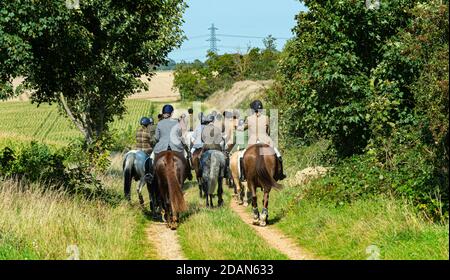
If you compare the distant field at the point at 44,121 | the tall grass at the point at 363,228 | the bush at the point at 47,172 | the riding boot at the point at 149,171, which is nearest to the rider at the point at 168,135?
the riding boot at the point at 149,171

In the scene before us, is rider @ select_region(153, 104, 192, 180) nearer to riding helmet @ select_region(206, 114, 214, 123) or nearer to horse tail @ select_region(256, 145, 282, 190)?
horse tail @ select_region(256, 145, 282, 190)

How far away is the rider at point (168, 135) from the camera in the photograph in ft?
49.5

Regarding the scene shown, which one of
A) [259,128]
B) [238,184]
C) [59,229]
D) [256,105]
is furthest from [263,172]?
[59,229]

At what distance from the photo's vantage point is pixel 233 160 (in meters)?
19.4

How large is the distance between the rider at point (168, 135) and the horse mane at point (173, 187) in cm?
41

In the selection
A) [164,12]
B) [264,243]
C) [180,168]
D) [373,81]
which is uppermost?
[164,12]

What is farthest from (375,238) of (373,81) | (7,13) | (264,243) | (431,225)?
(7,13)

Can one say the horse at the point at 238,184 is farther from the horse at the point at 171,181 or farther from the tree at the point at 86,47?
the tree at the point at 86,47

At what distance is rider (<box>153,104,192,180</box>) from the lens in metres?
15.1

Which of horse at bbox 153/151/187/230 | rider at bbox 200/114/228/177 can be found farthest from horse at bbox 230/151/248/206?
horse at bbox 153/151/187/230

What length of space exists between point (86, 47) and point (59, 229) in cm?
679

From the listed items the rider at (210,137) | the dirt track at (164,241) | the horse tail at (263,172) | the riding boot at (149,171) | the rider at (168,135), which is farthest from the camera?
the rider at (210,137)

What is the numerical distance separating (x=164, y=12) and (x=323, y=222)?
14433 millimetres
